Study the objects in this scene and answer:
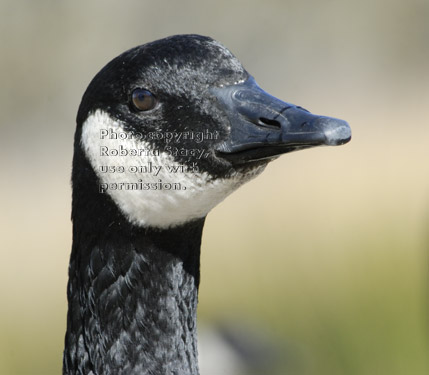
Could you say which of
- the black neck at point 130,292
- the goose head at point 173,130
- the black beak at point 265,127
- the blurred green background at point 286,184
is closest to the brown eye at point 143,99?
the goose head at point 173,130

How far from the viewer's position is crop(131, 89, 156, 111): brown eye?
7.39 ft

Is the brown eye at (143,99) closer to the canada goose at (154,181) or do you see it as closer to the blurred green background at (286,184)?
the canada goose at (154,181)

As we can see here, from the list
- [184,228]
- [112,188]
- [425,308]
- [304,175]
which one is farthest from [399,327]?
[304,175]

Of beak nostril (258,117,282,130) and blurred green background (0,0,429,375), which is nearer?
beak nostril (258,117,282,130)

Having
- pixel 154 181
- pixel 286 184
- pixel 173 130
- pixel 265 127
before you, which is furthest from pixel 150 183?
pixel 286 184

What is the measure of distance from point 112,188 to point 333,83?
7.16 m

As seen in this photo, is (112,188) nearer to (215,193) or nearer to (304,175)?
(215,193)

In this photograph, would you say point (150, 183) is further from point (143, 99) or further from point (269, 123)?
point (269, 123)

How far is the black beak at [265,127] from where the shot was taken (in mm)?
1914

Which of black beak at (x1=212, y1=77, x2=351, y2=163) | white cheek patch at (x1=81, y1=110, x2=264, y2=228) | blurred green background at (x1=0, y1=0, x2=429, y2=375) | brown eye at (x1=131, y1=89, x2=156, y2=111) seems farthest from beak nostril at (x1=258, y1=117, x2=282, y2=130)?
blurred green background at (x1=0, y1=0, x2=429, y2=375)

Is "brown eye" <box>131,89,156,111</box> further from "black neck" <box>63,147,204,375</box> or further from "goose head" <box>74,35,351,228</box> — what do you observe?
"black neck" <box>63,147,204,375</box>

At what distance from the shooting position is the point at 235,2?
29.0 ft

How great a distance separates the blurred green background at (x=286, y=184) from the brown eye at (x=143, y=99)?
232 cm

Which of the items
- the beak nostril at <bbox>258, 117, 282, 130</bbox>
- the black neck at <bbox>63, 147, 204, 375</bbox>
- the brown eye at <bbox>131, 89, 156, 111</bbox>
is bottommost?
the black neck at <bbox>63, 147, 204, 375</bbox>
